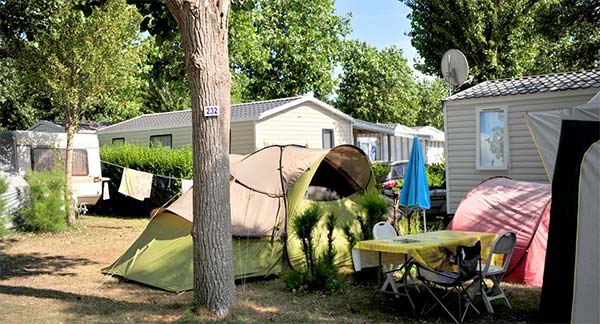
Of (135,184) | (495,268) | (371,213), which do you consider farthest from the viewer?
(135,184)

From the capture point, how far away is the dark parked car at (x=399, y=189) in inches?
513

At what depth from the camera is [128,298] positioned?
7.02 m

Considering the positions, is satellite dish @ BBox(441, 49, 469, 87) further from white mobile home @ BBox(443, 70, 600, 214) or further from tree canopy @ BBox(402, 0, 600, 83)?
tree canopy @ BBox(402, 0, 600, 83)

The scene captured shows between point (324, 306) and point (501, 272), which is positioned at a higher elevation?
point (501, 272)

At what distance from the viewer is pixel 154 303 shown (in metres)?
6.70

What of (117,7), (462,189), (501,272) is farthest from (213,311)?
(117,7)

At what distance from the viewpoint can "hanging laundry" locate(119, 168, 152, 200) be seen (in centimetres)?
1385

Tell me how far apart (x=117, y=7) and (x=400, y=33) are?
12.1 metres

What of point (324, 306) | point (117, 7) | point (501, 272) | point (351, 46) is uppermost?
point (351, 46)

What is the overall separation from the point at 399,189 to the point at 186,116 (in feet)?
26.1

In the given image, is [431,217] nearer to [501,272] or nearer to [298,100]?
[298,100]

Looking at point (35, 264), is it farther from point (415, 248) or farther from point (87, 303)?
point (415, 248)

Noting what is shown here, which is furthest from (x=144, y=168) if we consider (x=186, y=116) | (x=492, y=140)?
(x=492, y=140)

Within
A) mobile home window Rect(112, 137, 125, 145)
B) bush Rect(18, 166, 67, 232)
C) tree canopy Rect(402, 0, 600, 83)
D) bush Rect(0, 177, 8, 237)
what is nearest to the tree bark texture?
bush Rect(18, 166, 67, 232)
